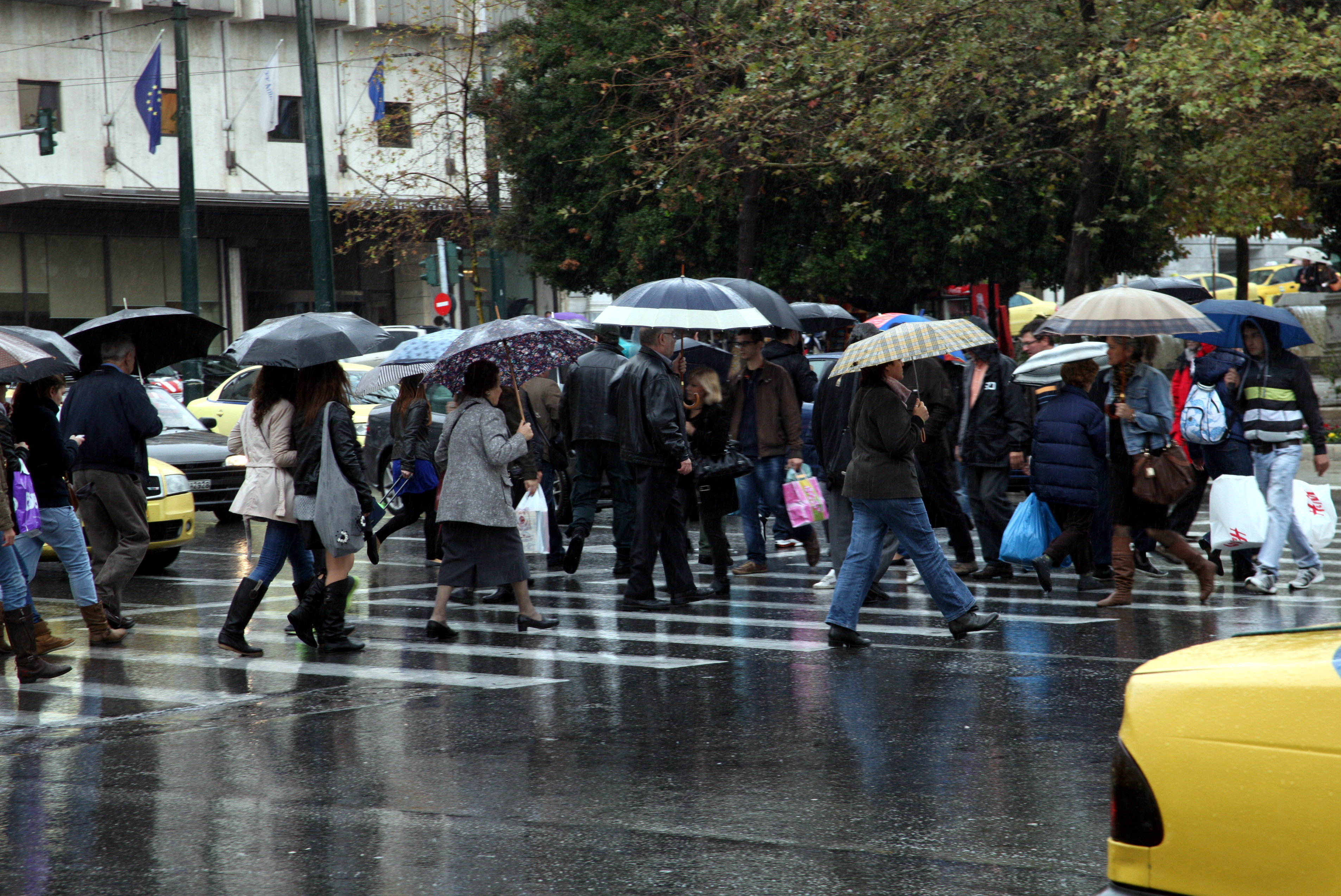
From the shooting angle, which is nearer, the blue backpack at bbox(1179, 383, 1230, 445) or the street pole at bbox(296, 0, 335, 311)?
the blue backpack at bbox(1179, 383, 1230, 445)

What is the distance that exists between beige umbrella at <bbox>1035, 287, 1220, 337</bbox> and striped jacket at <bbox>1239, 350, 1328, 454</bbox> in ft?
1.43

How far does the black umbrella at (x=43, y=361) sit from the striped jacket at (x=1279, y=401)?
7576 millimetres

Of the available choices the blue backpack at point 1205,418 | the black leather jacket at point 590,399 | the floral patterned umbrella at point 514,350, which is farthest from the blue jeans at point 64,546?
the blue backpack at point 1205,418

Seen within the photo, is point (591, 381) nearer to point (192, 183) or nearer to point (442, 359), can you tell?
point (442, 359)

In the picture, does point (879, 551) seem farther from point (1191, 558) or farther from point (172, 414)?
point (172, 414)

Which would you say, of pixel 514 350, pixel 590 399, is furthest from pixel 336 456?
pixel 590 399

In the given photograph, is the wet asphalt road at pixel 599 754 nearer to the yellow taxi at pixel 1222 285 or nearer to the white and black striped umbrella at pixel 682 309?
the white and black striped umbrella at pixel 682 309

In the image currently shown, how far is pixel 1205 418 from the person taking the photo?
1073 centimetres

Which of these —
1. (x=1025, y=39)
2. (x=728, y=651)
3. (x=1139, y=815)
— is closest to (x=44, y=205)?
(x=1025, y=39)

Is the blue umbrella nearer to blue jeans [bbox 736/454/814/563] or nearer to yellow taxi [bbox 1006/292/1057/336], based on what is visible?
blue jeans [bbox 736/454/814/563]

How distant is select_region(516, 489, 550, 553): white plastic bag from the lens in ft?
35.2

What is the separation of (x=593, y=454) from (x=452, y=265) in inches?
674

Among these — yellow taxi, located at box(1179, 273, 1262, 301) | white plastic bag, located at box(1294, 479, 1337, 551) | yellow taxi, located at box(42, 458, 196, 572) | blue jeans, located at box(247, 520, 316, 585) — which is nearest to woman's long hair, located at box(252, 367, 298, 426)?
blue jeans, located at box(247, 520, 316, 585)

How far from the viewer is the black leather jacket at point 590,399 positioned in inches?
472
